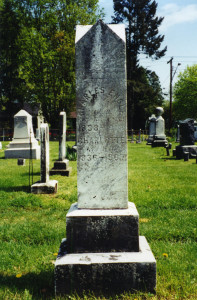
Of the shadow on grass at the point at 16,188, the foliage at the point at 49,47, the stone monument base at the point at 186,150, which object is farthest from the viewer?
the foliage at the point at 49,47

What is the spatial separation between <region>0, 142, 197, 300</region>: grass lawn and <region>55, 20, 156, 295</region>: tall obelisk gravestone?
0.18m

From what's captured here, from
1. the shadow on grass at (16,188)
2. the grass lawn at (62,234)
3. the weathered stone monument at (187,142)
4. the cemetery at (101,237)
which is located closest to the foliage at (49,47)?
the weathered stone monument at (187,142)

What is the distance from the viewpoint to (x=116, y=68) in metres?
2.78

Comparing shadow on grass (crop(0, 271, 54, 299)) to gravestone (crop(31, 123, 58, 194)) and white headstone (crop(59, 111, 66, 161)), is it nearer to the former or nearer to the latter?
gravestone (crop(31, 123, 58, 194))

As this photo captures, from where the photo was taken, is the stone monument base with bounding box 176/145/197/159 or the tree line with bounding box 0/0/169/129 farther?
the tree line with bounding box 0/0/169/129

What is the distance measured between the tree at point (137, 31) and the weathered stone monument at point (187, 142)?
2180 cm

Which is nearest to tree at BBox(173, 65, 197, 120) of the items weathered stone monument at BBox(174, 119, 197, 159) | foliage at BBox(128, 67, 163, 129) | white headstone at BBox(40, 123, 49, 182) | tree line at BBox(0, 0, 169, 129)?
foliage at BBox(128, 67, 163, 129)

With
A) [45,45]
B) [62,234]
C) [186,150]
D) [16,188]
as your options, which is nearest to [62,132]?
[16,188]

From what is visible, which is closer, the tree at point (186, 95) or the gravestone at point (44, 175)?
the gravestone at point (44, 175)

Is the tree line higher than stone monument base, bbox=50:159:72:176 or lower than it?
higher

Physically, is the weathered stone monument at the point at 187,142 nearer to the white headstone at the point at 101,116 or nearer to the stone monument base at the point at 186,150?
the stone monument base at the point at 186,150

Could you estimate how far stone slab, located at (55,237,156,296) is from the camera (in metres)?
2.57

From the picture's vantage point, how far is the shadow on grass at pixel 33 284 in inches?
103

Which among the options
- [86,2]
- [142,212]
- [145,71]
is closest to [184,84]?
[145,71]
